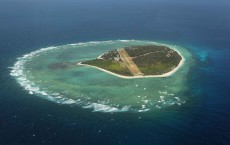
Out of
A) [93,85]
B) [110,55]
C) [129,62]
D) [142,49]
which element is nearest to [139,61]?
[129,62]

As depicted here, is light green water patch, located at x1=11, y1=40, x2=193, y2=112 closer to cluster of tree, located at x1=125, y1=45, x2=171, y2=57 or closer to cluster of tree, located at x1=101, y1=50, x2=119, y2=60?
cluster of tree, located at x1=101, y1=50, x2=119, y2=60

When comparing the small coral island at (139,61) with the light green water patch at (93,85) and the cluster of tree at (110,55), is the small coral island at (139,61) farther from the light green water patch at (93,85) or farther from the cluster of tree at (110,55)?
the light green water patch at (93,85)

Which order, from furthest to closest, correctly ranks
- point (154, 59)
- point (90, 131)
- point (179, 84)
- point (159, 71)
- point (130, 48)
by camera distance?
point (130, 48) < point (154, 59) < point (159, 71) < point (179, 84) < point (90, 131)

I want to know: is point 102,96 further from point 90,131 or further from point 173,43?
point 173,43

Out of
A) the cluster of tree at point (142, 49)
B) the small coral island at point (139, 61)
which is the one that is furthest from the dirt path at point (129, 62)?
the cluster of tree at point (142, 49)

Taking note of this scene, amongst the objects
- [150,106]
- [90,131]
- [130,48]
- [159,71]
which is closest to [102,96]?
[150,106]

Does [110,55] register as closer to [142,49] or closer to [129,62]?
[129,62]

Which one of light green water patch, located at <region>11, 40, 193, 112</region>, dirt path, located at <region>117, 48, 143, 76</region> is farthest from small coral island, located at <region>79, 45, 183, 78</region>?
light green water patch, located at <region>11, 40, 193, 112</region>
